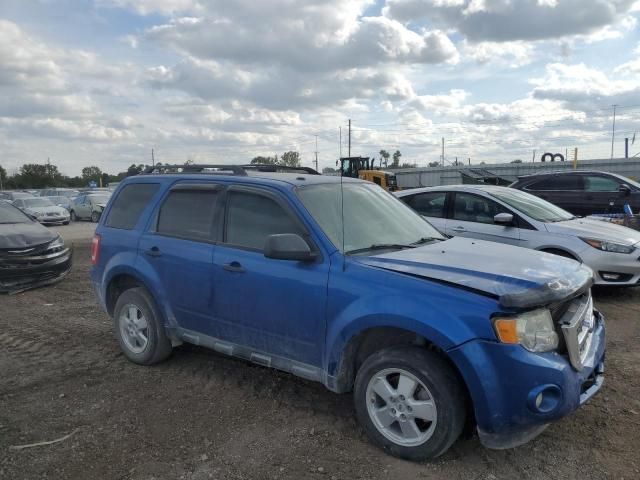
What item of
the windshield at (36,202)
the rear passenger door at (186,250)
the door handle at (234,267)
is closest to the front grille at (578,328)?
the door handle at (234,267)

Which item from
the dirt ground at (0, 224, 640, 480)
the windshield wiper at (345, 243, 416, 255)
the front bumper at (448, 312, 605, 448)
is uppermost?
the windshield wiper at (345, 243, 416, 255)

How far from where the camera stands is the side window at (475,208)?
7.45m

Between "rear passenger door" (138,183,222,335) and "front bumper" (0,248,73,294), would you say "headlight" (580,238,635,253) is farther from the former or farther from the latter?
"front bumper" (0,248,73,294)

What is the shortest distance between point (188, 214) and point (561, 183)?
32.8 feet

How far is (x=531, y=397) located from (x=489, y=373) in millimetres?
255

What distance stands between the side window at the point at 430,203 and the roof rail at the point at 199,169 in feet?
13.5

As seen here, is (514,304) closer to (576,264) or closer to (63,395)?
(576,264)

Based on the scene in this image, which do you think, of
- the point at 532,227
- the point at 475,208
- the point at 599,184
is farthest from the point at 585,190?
the point at 532,227

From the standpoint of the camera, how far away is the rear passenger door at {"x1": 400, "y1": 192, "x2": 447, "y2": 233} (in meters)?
7.87

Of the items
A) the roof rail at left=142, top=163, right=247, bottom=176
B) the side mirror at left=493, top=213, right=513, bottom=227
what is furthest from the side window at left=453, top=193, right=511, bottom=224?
the roof rail at left=142, top=163, right=247, bottom=176

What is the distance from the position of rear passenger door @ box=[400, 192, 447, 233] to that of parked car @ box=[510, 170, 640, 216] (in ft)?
15.8

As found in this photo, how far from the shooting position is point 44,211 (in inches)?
975

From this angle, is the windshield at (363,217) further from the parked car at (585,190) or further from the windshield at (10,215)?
the parked car at (585,190)

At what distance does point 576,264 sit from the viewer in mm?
3799
